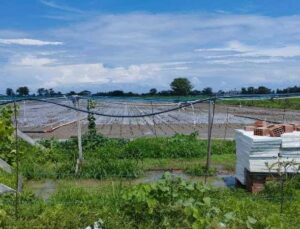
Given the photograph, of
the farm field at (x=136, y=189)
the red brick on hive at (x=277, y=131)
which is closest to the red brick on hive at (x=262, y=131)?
the red brick on hive at (x=277, y=131)

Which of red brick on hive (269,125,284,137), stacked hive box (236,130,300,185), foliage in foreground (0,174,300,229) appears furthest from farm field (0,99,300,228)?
red brick on hive (269,125,284,137)

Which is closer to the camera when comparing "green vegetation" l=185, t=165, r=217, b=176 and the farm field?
the farm field

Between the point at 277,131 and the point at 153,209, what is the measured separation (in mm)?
3789

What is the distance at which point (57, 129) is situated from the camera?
18.0 m

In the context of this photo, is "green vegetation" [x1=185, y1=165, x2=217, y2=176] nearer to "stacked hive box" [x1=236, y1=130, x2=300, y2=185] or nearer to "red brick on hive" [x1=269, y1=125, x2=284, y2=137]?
"stacked hive box" [x1=236, y1=130, x2=300, y2=185]

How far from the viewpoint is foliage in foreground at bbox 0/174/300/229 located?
14.2 feet

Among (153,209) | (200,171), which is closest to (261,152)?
(200,171)

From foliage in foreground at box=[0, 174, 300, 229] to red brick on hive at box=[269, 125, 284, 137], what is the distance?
49.3 inches

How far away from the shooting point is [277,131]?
7.95 metres

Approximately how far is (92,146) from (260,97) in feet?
13.3

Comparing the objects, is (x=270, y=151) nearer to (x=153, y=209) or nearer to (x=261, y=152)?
(x=261, y=152)

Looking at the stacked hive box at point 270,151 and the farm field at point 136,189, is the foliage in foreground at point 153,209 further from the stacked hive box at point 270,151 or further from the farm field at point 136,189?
the stacked hive box at point 270,151

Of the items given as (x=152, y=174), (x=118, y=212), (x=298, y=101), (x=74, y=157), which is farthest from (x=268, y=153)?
(x=298, y=101)

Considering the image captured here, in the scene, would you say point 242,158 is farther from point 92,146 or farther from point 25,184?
→ point 92,146
